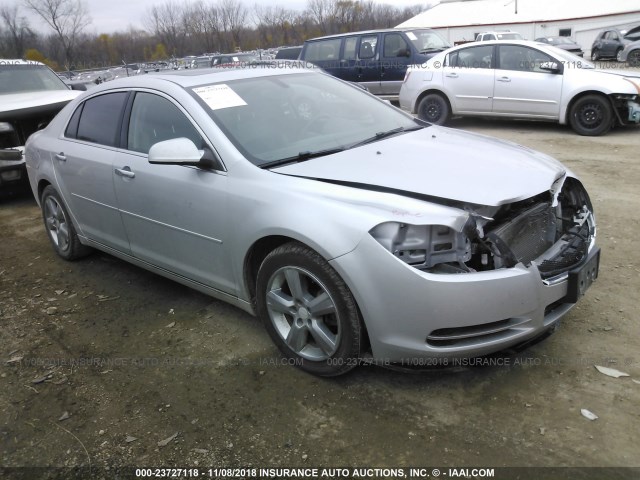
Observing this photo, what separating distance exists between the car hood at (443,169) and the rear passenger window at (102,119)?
1.64 m

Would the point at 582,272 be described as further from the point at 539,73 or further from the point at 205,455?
the point at 539,73

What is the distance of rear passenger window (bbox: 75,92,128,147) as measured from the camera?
3.92 metres

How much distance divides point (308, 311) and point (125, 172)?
174 centimetres

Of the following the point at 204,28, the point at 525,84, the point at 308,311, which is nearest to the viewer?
the point at 308,311

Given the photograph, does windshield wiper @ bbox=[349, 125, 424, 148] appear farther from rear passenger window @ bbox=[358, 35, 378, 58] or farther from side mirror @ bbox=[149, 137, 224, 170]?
rear passenger window @ bbox=[358, 35, 378, 58]

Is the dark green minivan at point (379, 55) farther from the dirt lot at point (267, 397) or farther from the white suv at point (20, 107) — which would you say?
the dirt lot at point (267, 397)

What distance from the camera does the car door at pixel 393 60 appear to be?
1208 centimetres

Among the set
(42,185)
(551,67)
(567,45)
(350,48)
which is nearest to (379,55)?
(350,48)

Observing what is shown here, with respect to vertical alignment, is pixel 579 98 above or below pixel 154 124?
below

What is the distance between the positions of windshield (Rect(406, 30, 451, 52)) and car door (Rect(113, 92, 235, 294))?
970cm

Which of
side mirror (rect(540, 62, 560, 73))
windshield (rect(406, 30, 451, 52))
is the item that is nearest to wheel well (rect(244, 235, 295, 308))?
side mirror (rect(540, 62, 560, 73))

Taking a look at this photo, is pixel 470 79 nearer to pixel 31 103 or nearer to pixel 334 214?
pixel 31 103

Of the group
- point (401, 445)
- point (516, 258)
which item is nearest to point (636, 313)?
point (516, 258)

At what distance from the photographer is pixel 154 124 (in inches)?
143
